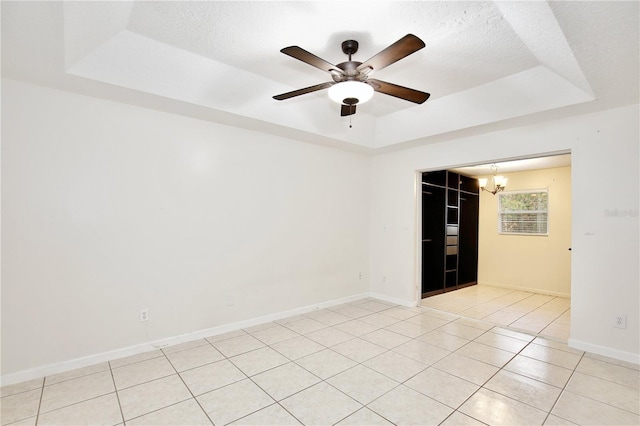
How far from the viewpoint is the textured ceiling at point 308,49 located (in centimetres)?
193

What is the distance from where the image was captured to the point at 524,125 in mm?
3537

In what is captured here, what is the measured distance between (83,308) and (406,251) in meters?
4.01

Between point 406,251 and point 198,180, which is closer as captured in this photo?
point 198,180

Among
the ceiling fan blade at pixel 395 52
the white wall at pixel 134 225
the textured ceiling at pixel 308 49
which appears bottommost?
the white wall at pixel 134 225

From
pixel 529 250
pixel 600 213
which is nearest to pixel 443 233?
pixel 529 250

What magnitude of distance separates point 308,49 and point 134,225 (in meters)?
2.34

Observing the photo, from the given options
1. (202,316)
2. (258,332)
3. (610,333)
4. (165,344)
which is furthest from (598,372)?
(165,344)

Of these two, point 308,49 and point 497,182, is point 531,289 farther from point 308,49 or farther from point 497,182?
point 308,49

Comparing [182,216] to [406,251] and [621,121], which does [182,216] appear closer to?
[406,251]

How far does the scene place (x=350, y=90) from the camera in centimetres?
227

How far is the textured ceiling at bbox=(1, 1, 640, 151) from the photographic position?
193 centimetres

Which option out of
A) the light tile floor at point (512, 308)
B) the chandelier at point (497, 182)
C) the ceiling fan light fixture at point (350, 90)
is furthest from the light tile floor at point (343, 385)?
the chandelier at point (497, 182)

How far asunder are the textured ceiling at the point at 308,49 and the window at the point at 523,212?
3290mm

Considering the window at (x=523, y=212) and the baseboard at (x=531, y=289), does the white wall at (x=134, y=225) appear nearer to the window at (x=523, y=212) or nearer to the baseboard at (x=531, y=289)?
the baseboard at (x=531, y=289)
